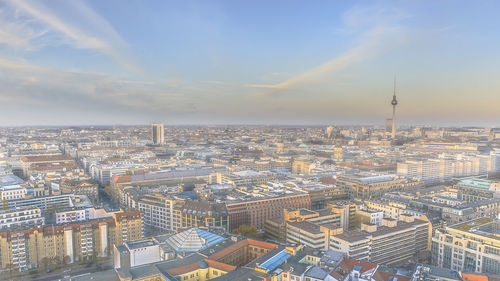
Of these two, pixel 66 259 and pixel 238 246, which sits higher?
pixel 238 246

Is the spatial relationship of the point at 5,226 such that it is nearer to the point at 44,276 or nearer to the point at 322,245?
the point at 44,276

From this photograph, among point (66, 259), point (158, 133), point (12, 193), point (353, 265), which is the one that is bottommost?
point (66, 259)

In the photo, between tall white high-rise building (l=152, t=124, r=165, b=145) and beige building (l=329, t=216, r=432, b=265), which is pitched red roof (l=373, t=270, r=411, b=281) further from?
tall white high-rise building (l=152, t=124, r=165, b=145)

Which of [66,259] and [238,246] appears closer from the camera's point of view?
[238,246]

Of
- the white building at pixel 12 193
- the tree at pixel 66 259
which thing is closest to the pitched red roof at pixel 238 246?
the tree at pixel 66 259

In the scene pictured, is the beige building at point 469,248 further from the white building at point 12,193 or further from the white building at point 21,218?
the white building at point 12,193

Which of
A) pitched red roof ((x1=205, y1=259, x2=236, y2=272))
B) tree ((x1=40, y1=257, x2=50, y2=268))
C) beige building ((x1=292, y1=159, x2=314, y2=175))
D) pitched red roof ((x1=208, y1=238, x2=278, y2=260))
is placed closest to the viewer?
pitched red roof ((x1=205, y1=259, x2=236, y2=272))

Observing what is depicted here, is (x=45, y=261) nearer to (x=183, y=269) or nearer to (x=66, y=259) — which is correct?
(x=66, y=259)

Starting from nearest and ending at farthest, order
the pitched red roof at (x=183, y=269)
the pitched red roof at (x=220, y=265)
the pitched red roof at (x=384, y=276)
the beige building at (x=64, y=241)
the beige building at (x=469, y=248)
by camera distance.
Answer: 1. the pitched red roof at (x=384, y=276)
2. the pitched red roof at (x=183, y=269)
3. the pitched red roof at (x=220, y=265)
4. the beige building at (x=469, y=248)
5. the beige building at (x=64, y=241)

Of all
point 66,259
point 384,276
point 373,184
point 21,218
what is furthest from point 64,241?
point 373,184

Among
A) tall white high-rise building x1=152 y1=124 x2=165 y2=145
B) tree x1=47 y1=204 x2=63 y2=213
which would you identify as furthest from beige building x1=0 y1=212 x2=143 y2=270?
tall white high-rise building x1=152 y1=124 x2=165 y2=145

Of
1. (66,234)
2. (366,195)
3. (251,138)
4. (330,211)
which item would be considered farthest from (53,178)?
(251,138)
